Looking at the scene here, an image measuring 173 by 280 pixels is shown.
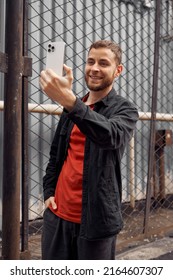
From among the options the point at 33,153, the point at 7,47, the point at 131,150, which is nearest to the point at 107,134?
the point at 7,47

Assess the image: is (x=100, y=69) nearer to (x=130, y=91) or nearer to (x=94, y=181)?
(x=94, y=181)

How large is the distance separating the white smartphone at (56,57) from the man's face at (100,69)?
1.01ft

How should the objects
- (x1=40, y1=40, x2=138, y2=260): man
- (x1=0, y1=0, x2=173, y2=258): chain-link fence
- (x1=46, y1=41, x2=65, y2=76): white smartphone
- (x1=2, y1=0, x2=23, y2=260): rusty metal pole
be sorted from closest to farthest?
(x1=46, y1=41, x2=65, y2=76): white smartphone → (x1=40, y1=40, x2=138, y2=260): man → (x1=2, y1=0, x2=23, y2=260): rusty metal pole → (x1=0, y1=0, x2=173, y2=258): chain-link fence

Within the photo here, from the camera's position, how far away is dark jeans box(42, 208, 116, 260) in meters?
1.78

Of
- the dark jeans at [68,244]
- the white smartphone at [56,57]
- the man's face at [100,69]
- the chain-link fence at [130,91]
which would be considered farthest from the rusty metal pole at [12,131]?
the chain-link fence at [130,91]

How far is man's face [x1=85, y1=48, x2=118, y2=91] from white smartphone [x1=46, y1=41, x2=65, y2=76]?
12.1 inches

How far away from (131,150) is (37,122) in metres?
1.46

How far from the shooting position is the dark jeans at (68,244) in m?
1.78

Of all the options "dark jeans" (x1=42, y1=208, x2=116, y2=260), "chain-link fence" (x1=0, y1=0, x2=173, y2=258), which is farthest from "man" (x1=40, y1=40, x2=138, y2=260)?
"chain-link fence" (x1=0, y1=0, x2=173, y2=258)

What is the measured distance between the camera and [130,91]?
5.52 meters

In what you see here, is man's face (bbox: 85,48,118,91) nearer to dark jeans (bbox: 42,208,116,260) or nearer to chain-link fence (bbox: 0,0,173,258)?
dark jeans (bbox: 42,208,116,260)

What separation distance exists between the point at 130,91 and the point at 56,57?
4.15 meters
